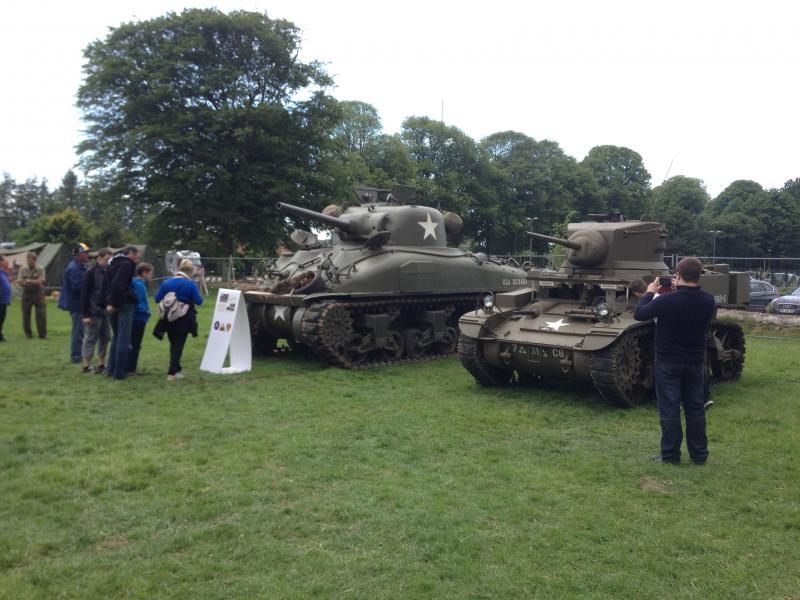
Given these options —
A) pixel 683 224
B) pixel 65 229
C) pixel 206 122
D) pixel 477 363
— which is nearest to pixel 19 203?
pixel 65 229

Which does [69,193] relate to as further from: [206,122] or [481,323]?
[481,323]

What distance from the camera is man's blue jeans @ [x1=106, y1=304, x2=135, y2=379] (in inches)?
436

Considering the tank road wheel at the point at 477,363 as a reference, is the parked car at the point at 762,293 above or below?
above

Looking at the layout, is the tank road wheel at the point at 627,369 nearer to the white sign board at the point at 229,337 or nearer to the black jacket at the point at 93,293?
the white sign board at the point at 229,337

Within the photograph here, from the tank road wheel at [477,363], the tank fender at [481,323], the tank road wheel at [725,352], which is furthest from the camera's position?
the tank road wheel at [725,352]

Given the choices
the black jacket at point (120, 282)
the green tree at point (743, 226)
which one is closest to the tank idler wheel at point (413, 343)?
the black jacket at point (120, 282)

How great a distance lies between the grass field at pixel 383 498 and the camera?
15.3 feet

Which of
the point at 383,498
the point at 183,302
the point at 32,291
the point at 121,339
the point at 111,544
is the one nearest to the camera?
the point at 111,544

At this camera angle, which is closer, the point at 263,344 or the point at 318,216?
the point at 318,216

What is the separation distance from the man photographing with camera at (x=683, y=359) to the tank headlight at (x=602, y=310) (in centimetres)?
259

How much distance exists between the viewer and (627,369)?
9742 mm

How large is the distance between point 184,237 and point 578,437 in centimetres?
2725

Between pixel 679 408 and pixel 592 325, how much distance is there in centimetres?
296

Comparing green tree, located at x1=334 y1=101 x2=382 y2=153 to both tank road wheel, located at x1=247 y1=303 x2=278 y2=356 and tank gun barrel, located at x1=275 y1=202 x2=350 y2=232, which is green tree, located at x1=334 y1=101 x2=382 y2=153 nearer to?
tank gun barrel, located at x1=275 y1=202 x2=350 y2=232
